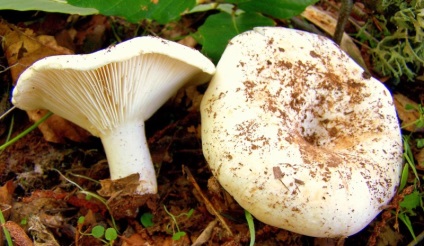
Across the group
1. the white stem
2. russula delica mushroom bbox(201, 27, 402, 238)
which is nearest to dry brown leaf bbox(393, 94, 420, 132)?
russula delica mushroom bbox(201, 27, 402, 238)

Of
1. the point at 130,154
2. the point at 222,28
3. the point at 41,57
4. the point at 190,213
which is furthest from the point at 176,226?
the point at 41,57

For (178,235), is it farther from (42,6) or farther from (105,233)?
(42,6)

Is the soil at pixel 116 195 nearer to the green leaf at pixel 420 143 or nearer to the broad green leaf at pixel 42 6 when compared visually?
the green leaf at pixel 420 143

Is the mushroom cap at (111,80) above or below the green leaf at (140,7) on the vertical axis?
below

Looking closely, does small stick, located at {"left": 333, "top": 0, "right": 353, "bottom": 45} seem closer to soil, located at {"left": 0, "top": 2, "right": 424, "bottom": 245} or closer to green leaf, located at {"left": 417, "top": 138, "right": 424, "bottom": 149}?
Result: soil, located at {"left": 0, "top": 2, "right": 424, "bottom": 245}

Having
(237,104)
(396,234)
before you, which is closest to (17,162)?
(237,104)

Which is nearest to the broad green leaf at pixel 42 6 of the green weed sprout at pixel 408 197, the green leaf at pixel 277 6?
the green leaf at pixel 277 6
